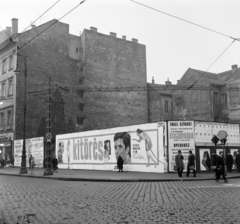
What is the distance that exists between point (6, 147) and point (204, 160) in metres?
27.6

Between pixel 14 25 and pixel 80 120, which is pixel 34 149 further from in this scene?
pixel 14 25

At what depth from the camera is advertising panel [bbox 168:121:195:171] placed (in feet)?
80.8

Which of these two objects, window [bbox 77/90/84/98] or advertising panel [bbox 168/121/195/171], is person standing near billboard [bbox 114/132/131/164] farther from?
window [bbox 77/90/84/98]

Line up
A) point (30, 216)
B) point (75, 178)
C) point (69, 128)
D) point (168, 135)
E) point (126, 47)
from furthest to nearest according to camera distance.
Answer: point (126, 47), point (69, 128), point (168, 135), point (75, 178), point (30, 216)

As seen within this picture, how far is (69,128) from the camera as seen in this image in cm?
4625

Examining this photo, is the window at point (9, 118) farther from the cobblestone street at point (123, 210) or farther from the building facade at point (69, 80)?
the cobblestone street at point (123, 210)

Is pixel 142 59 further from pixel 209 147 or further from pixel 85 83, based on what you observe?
pixel 209 147

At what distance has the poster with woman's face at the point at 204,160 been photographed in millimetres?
25031

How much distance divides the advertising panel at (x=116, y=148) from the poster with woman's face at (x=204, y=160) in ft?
9.45

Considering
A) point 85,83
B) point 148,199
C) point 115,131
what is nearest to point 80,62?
point 85,83

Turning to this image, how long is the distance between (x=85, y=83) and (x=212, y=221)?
142 feet

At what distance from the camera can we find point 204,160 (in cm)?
2519

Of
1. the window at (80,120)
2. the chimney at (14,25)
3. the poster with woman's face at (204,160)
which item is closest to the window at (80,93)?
the window at (80,120)

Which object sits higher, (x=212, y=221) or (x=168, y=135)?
(x=168, y=135)
